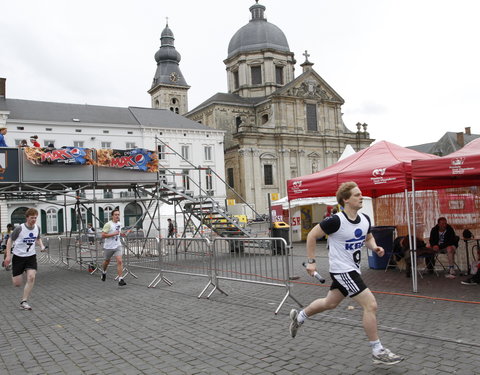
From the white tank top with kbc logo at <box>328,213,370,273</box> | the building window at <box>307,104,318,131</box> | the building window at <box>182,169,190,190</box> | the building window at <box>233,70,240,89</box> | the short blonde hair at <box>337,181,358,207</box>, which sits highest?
the building window at <box>233,70,240,89</box>

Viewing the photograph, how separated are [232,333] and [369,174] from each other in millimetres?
5227


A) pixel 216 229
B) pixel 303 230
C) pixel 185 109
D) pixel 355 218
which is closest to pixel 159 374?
pixel 355 218

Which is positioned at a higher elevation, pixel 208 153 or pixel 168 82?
pixel 168 82

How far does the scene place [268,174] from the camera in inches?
2502

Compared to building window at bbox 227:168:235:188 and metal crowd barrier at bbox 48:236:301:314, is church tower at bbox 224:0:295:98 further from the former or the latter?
metal crowd barrier at bbox 48:236:301:314

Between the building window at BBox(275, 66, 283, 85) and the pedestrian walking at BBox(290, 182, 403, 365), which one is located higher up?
the building window at BBox(275, 66, 283, 85)

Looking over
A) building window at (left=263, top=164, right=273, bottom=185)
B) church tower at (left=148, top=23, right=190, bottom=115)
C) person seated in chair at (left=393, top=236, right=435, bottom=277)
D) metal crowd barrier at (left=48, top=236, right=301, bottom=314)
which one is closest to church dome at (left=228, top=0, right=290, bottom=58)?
church tower at (left=148, top=23, right=190, bottom=115)

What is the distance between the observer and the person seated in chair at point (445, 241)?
34.7ft

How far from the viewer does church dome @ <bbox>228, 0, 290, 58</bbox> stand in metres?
72.6

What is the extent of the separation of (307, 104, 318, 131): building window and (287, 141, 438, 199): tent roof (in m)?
56.1

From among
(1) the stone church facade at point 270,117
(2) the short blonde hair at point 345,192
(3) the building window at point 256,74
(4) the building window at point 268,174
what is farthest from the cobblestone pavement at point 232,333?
(3) the building window at point 256,74

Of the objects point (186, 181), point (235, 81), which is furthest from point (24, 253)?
point (235, 81)

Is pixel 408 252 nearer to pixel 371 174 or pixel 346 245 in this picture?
pixel 371 174

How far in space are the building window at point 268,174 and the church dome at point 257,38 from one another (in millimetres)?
21130
